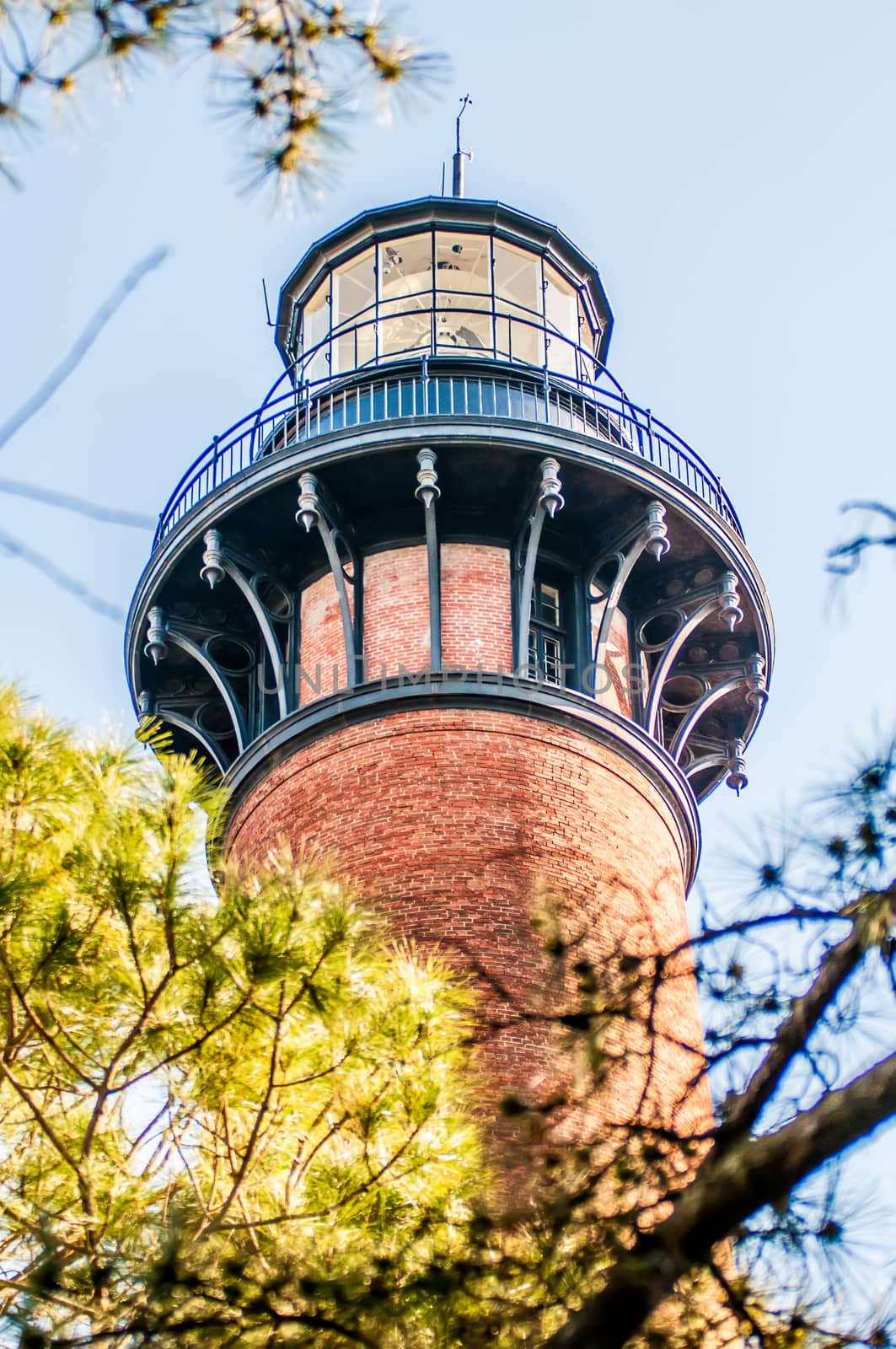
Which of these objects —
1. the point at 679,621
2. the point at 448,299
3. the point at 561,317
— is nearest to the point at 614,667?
the point at 679,621

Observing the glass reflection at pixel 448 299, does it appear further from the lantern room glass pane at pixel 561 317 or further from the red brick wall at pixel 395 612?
the red brick wall at pixel 395 612

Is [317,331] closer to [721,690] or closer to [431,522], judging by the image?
[431,522]

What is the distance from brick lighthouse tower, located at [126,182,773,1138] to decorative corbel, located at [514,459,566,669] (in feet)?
0.10

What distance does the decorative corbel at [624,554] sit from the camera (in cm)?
1591

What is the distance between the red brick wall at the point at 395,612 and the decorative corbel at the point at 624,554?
5.55 ft

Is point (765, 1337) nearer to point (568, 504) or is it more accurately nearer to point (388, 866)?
point (388, 866)

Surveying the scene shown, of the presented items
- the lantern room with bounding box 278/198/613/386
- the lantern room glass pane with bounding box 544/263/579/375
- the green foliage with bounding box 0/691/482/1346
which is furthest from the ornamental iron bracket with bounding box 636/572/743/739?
the green foliage with bounding box 0/691/482/1346

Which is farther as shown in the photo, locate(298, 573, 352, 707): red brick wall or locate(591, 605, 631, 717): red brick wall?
locate(591, 605, 631, 717): red brick wall

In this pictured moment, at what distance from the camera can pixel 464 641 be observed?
15453 millimetres

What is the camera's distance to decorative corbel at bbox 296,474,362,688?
15.6 metres

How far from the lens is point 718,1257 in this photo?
4.77 meters

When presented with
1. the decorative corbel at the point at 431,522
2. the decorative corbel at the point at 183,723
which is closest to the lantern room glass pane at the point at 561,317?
the decorative corbel at the point at 431,522

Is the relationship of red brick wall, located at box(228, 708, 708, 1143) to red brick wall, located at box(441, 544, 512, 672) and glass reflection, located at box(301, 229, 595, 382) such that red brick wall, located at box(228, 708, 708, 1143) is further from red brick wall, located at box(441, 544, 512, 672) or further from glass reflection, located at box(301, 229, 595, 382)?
glass reflection, located at box(301, 229, 595, 382)

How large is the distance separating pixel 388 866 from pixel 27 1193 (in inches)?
233
